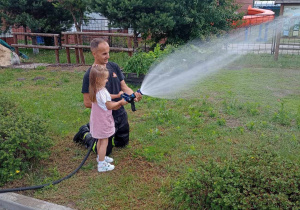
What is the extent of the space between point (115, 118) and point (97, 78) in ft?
3.21

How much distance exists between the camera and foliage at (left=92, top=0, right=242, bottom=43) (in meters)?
11.1

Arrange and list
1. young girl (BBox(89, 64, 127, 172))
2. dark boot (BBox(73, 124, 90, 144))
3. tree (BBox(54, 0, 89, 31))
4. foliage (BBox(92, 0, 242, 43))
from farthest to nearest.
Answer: tree (BBox(54, 0, 89, 31))
foliage (BBox(92, 0, 242, 43))
dark boot (BBox(73, 124, 90, 144))
young girl (BBox(89, 64, 127, 172))

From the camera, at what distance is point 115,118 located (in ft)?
14.8

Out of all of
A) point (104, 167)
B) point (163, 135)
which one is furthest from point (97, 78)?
point (163, 135)

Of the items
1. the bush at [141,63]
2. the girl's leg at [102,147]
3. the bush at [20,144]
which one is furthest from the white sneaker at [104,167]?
the bush at [141,63]

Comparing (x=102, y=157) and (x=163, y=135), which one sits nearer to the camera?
(x=102, y=157)

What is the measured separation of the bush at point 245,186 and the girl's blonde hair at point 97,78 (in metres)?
1.51

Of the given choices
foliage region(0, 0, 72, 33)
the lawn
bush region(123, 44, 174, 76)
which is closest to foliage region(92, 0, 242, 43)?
bush region(123, 44, 174, 76)

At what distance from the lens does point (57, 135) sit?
5.27 m

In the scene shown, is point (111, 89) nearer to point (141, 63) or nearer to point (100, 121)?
point (100, 121)

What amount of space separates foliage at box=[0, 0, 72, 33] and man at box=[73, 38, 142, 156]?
38.7 feet

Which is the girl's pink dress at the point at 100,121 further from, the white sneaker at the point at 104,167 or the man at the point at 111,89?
the white sneaker at the point at 104,167

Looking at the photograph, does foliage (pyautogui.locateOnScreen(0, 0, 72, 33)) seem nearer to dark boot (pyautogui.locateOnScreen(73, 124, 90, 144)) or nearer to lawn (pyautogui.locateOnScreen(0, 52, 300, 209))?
lawn (pyautogui.locateOnScreen(0, 52, 300, 209))

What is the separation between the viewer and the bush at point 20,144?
12.3ft
